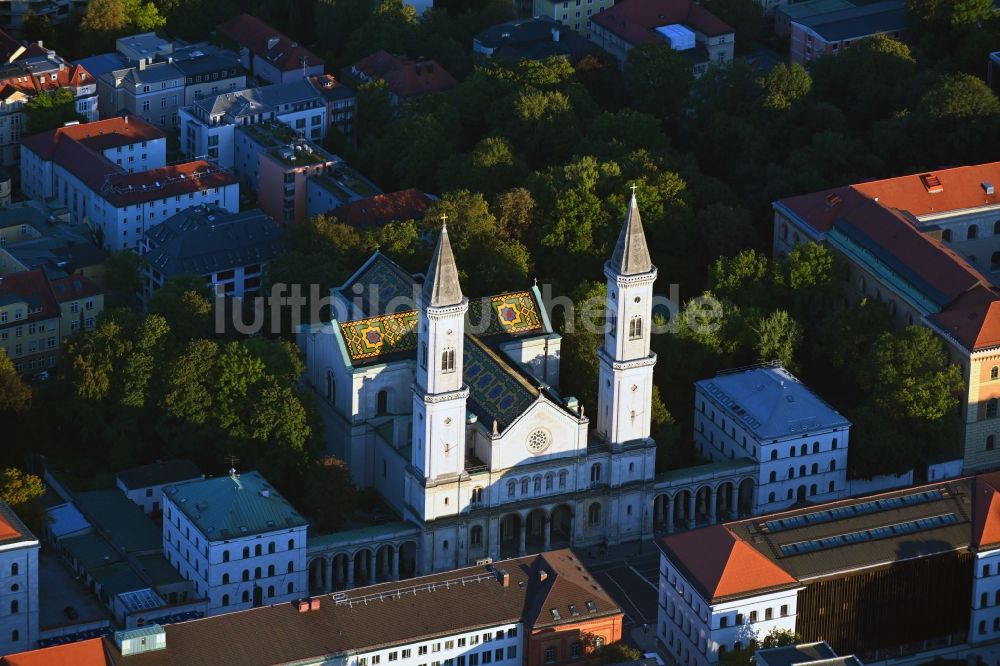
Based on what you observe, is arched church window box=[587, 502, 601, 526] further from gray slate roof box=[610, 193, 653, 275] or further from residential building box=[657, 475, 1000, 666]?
gray slate roof box=[610, 193, 653, 275]

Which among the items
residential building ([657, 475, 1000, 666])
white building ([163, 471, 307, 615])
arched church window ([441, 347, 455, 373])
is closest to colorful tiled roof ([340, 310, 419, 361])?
arched church window ([441, 347, 455, 373])

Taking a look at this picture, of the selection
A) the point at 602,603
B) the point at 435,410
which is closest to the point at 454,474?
the point at 435,410

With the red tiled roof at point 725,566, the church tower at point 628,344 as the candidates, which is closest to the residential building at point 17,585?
the church tower at point 628,344

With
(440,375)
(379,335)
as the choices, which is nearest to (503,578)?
(440,375)

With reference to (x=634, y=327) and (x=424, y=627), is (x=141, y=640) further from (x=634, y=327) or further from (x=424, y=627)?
(x=634, y=327)

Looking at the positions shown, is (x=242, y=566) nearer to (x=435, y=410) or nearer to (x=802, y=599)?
(x=435, y=410)

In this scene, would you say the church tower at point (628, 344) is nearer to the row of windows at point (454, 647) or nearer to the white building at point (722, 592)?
the white building at point (722, 592)
